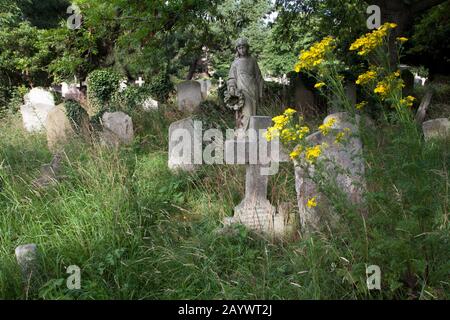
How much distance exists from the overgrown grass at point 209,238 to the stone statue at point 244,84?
191cm

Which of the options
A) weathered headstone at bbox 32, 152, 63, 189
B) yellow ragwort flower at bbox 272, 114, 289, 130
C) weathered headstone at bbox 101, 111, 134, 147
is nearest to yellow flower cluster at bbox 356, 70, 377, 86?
yellow ragwort flower at bbox 272, 114, 289, 130

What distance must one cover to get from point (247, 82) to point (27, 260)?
466 cm

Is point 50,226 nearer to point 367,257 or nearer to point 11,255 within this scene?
point 11,255

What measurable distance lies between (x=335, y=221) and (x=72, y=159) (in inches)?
149

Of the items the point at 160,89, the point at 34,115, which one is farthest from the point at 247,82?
the point at 160,89

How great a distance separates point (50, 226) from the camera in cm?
407

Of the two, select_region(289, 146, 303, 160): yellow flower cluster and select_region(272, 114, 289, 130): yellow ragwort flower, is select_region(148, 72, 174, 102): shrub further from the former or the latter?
select_region(289, 146, 303, 160): yellow flower cluster

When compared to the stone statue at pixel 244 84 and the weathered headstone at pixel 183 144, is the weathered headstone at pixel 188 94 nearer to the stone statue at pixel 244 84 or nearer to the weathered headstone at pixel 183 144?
the stone statue at pixel 244 84

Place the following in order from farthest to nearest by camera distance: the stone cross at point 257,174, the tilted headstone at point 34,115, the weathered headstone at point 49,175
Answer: the tilted headstone at point 34,115 → the weathered headstone at point 49,175 → the stone cross at point 257,174

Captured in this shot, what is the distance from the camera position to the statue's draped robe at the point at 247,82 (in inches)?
270

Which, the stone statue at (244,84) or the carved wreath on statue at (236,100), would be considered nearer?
the stone statue at (244,84)

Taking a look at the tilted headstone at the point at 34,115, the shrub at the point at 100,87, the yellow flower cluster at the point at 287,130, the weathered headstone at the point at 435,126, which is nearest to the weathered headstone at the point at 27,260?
the yellow flower cluster at the point at 287,130

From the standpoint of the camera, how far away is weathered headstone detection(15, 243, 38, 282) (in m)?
3.29
